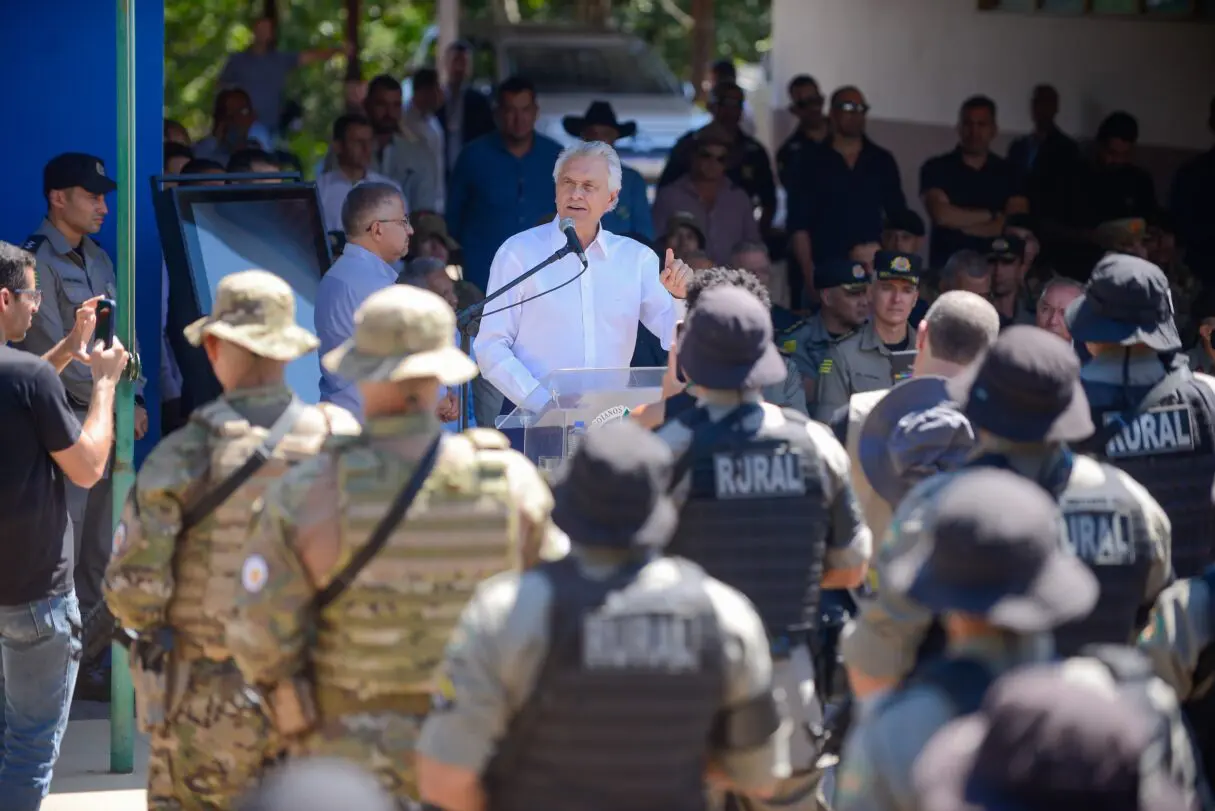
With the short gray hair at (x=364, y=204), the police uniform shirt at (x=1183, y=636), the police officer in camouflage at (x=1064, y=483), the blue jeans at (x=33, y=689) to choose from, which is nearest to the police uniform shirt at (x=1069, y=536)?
the police officer in camouflage at (x=1064, y=483)

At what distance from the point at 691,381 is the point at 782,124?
43.1 feet

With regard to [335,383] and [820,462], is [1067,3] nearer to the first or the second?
[335,383]

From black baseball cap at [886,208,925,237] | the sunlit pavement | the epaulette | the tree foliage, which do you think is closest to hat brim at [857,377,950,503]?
the sunlit pavement

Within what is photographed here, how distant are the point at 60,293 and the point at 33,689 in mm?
2331

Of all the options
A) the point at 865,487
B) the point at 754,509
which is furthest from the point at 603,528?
the point at 865,487

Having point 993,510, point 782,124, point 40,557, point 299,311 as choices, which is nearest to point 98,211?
point 299,311

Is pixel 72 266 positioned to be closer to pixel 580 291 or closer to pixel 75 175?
pixel 75 175

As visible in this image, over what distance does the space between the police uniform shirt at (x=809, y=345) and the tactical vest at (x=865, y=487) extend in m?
3.22

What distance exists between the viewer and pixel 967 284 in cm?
941

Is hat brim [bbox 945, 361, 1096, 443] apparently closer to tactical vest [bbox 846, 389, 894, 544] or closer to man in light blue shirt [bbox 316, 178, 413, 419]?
tactical vest [bbox 846, 389, 894, 544]

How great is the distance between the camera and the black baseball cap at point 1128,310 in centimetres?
535

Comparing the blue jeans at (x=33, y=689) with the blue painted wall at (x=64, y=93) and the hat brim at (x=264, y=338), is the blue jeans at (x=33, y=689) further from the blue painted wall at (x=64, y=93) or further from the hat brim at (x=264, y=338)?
the blue painted wall at (x=64, y=93)

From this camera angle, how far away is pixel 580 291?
6750 mm

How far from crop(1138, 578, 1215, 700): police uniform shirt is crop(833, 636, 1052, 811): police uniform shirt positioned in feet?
2.79
